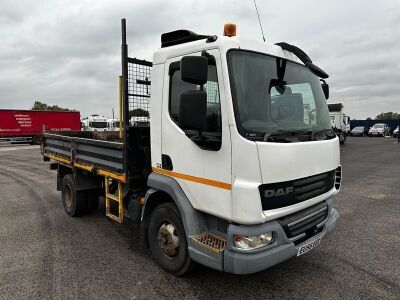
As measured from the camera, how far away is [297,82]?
A: 3.52 m

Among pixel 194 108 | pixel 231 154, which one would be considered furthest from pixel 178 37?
pixel 231 154

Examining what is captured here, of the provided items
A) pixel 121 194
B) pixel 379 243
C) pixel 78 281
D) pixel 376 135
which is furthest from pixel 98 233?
pixel 376 135

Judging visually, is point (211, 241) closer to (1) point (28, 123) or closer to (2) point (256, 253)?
(2) point (256, 253)

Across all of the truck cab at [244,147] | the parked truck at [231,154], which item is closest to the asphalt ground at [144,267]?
the parked truck at [231,154]

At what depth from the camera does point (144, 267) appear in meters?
3.90

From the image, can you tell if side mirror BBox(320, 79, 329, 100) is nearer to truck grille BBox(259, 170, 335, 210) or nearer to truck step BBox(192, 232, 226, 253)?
truck grille BBox(259, 170, 335, 210)

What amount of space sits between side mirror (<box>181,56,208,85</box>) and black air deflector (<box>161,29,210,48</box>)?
681 mm

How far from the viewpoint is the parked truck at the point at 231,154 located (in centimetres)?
279

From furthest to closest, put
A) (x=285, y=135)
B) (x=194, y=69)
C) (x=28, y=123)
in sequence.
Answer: (x=28, y=123) < (x=285, y=135) < (x=194, y=69)

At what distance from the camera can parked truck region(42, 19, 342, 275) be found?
2787 mm

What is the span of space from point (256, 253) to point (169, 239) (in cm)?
119

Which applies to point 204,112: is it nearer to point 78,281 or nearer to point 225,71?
point 225,71

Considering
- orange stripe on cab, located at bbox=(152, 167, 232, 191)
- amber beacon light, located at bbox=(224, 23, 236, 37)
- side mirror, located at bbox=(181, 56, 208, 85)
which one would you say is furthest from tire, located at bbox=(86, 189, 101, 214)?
amber beacon light, located at bbox=(224, 23, 236, 37)

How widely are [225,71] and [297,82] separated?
1.07 metres
